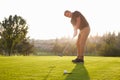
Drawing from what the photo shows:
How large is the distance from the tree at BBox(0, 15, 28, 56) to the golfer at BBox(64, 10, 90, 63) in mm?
64411

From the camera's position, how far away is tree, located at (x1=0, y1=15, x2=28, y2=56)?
74.9 meters

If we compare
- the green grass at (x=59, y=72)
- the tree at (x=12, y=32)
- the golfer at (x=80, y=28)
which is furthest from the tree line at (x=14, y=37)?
the green grass at (x=59, y=72)

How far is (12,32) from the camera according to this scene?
8025 centimetres

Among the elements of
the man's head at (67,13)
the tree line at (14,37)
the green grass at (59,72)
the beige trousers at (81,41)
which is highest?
the tree line at (14,37)

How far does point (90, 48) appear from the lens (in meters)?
63.1

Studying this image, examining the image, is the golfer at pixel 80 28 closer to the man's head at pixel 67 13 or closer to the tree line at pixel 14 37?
the man's head at pixel 67 13

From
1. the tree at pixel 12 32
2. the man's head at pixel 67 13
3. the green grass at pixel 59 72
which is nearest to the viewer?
the green grass at pixel 59 72

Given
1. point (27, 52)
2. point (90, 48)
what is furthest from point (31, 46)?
point (90, 48)

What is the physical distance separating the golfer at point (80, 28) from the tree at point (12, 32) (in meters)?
64.4

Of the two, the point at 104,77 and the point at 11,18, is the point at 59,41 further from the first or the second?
the point at 104,77

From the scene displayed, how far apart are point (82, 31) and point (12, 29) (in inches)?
2840

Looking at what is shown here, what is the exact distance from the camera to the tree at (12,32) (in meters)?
74.9

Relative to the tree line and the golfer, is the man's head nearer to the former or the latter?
the golfer

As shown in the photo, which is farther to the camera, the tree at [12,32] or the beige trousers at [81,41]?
the tree at [12,32]
